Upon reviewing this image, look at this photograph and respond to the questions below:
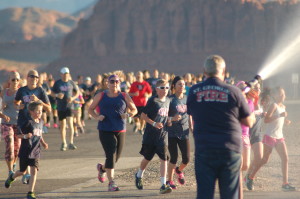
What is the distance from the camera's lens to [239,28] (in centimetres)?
11538

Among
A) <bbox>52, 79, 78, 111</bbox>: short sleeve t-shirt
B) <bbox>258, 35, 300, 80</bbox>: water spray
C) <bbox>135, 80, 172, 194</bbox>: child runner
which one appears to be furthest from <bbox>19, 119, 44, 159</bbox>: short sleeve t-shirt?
<bbox>52, 79, 78, 111</bbox>: short sleeve t-shirt

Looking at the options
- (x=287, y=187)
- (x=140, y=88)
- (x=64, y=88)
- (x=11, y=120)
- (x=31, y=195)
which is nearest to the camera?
(x=31, y=195)

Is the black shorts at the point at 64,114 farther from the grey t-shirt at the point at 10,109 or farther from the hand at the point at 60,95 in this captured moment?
the grey t-shirt at the point at 10,109

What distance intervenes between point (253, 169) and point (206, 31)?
11212 centimetres

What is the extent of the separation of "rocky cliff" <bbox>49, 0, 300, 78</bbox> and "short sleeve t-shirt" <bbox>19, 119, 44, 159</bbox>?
99.5 meters

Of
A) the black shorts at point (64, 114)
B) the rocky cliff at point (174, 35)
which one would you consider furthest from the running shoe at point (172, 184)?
the rocky cliff at point (174, 35)

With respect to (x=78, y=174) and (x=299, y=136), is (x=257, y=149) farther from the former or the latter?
(x=299, y=136)

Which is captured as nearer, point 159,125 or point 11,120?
point 159,125

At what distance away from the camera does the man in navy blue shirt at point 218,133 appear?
213 inches

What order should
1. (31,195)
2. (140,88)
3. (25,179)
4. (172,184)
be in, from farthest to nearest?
(140,88) → (25,179) → (172,184) → (31,195)

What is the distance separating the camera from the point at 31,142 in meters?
8.66

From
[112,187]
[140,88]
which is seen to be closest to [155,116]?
[112,187]

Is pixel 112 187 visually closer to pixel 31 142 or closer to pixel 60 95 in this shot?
pixel 31 142

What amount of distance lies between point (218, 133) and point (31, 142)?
3.93m
